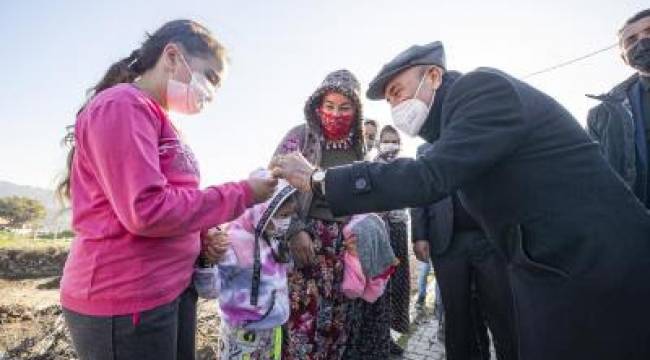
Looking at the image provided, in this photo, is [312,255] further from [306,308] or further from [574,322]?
[574,322]

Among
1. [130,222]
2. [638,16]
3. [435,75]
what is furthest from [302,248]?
[638,16]

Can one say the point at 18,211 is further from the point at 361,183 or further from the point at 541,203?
the point at 541,203

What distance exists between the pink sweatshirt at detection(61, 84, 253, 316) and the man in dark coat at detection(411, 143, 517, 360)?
2.31m

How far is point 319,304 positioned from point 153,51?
2.21 metres

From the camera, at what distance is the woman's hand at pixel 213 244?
7.71 feet

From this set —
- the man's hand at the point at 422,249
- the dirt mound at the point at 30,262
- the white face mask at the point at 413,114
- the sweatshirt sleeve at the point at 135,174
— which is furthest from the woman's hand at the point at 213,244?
the dirt mound at the point at 30,262

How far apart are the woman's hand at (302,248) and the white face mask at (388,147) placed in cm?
237

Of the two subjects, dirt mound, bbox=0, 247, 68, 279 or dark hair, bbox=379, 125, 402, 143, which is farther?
dirt mound, bbox=0, 247, 68, 279

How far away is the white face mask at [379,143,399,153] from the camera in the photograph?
216 inches

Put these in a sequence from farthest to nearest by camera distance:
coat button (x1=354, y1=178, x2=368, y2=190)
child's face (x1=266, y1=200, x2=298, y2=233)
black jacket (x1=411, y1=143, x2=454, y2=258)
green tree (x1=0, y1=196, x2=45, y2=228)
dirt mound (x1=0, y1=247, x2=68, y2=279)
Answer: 1. green tree (x1=0, y1=196, x2=45, y2=228)
2. dirt mound (x1=0, y1=247, x2=68, y2=279)
3. black jacket (x1=411, y1=143, x2=454, y2=258)
4. child's face (x1=266, y1=200, x2=298, y2=233)
5. coat button (x1=354, y1=178, x2=368, y2=190)

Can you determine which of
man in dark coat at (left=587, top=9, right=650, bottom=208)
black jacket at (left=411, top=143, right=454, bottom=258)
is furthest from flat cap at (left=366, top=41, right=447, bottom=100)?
man in dark coat at (left=587, top=9, right=650, bottom=208)

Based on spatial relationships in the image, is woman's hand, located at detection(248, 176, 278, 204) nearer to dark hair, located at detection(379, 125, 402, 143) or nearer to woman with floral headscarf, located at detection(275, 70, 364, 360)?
woman with floral headscarf, located at detection(275, 70, 364, 360)

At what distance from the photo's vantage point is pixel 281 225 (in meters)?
3.08

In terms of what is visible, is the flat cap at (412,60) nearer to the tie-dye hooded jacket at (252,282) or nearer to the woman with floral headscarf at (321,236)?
the tie-dye hooded jacket at (252,282)
